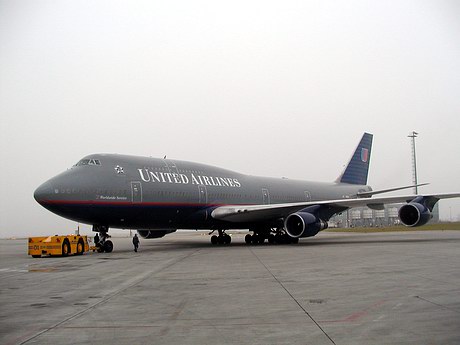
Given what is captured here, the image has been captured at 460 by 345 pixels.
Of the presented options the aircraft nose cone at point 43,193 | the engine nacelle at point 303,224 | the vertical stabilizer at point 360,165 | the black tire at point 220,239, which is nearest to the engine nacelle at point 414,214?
the engine nacelle at point 303,224

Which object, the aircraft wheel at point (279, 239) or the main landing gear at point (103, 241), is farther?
the aircraft wheel at point (279, 239)

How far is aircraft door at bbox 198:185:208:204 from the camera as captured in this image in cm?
2544

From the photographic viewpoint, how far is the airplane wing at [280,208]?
25.3m

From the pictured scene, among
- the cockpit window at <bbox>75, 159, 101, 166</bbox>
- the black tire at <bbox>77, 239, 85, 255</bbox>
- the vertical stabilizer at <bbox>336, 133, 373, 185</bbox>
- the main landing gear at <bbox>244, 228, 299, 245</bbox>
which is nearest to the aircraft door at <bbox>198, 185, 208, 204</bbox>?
the main landing gear at <bbox>244, 228, 299, 245</bbox>

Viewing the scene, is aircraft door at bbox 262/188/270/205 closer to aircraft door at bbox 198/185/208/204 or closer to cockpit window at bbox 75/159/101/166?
aircraft door at bbox 198/185/208/204

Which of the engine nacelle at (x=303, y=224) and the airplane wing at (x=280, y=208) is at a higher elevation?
the airplane wing at (x=280, y=208)

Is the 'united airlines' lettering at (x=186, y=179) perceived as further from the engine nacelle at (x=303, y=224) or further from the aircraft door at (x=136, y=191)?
the engine nacelle at (x=303, y=224)

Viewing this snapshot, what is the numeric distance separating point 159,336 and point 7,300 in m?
4.26

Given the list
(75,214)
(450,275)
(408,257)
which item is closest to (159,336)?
(450,275)

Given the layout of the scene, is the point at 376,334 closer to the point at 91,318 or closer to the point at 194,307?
the point at 194,307

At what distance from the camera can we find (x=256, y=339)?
5559 mm

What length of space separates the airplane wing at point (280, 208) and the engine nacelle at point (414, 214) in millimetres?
499

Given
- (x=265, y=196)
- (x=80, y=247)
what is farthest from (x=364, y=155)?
(x=80, y=247)

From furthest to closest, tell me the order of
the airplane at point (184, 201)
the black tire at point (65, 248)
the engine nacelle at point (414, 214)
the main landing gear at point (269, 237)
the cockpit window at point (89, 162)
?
the main landing gear at point (269, 237) < the engine nacelle at point (414, 214) < the cockpit window at point (89, 162) < the black tire at point (65, 248) < the airplane at point (184, 201)
